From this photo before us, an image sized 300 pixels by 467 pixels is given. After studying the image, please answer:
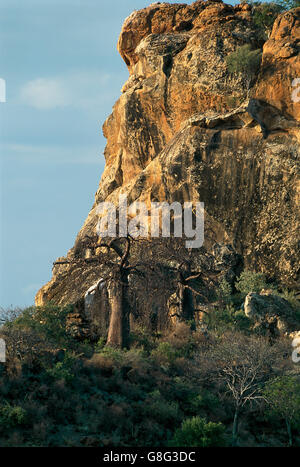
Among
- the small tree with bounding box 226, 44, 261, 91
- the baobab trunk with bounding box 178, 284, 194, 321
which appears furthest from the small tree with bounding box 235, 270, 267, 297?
the small tree with bounding box 226, 44, 261, 91

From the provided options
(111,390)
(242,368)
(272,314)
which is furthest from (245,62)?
(111,390)

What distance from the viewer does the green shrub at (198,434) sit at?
23469mm

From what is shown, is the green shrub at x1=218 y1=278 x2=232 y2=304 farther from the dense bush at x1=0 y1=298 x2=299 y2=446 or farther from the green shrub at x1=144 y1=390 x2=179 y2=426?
the green shrub at x1=144 y1=390 x2=179 y2=426

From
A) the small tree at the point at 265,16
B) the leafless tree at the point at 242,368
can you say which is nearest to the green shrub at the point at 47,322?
the leafless tree at the point at 242,368

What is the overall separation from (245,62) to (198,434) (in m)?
34.4

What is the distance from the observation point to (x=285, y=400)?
88.7ft

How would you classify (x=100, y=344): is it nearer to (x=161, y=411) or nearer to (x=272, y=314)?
(x=161, y=411)

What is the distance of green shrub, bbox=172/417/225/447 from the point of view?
2347 cm

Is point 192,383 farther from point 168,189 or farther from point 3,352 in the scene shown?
point 168,189

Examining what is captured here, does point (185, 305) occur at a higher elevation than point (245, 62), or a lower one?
lower

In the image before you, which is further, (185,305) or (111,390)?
(185,305)

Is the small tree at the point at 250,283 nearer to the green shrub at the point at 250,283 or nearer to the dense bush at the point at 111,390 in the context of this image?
the green shrub at the point at 250,283
